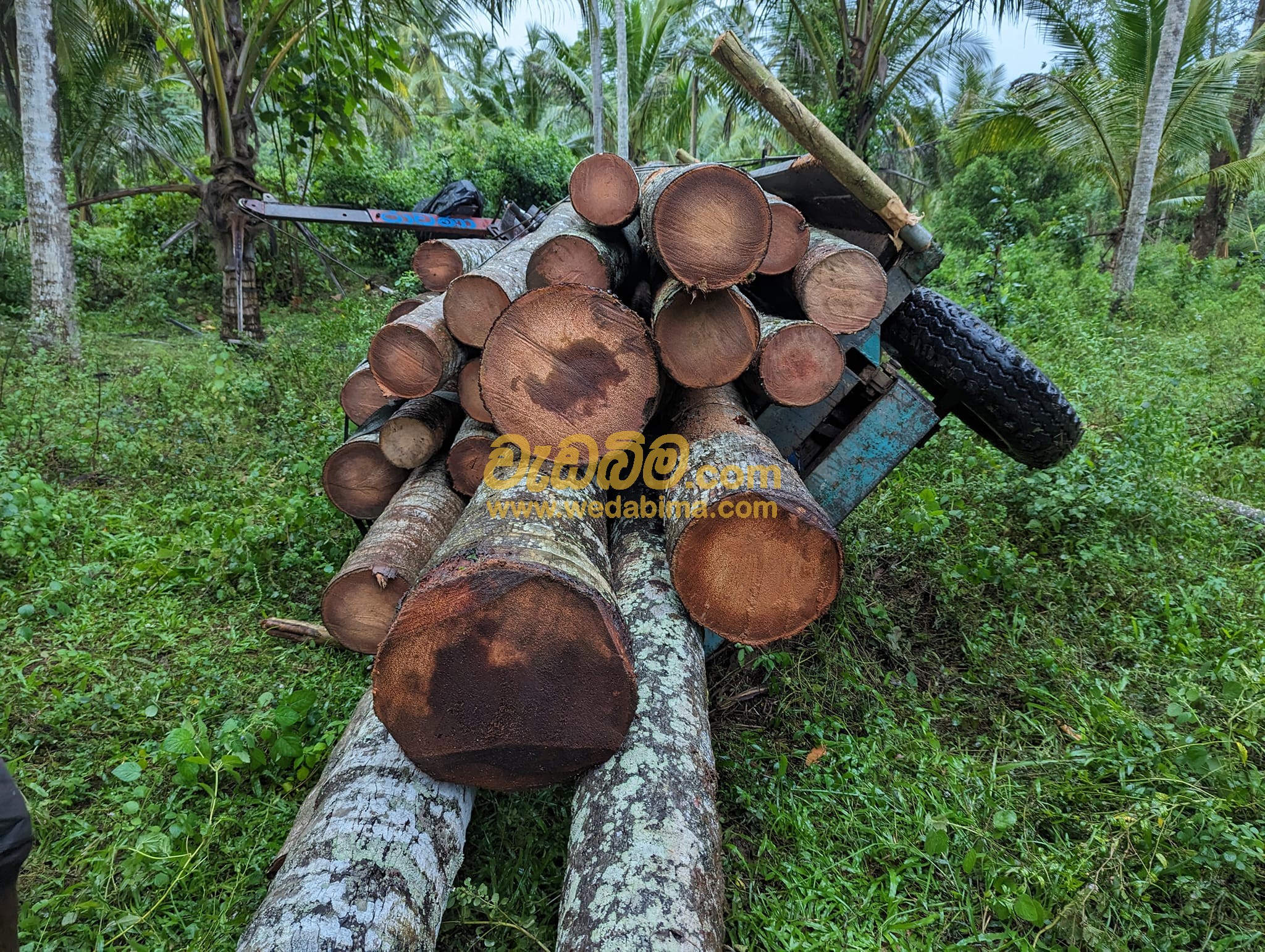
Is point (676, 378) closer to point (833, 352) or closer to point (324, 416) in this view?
point (833, 352)

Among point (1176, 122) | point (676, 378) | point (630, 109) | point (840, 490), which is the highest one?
point (1176, 122)

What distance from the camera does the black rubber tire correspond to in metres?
2.99

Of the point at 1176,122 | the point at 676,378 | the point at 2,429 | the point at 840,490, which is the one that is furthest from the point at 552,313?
the point at 1176,122

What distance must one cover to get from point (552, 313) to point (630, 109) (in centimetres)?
1706

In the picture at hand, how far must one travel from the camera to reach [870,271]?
250 centimetres

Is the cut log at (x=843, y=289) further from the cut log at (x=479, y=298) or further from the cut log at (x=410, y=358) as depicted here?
the cut log at (x=410, y=358)

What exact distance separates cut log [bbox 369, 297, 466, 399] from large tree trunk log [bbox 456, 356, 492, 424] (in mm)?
102

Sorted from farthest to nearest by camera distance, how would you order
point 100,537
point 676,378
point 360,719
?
point 100,537, point 676,378, point 360,719

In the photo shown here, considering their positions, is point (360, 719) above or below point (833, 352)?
below

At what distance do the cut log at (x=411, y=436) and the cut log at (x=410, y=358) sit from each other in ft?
0.82

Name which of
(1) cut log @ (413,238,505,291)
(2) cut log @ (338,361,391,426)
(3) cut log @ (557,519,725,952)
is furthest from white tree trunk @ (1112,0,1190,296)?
(3) cut log @ (557,519,725,952)

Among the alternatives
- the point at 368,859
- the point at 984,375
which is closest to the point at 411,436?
the point at 368,859

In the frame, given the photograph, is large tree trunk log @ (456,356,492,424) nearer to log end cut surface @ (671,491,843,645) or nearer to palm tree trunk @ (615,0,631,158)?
log end cut surface @ (671,491,843,645)

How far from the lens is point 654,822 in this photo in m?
1.59
